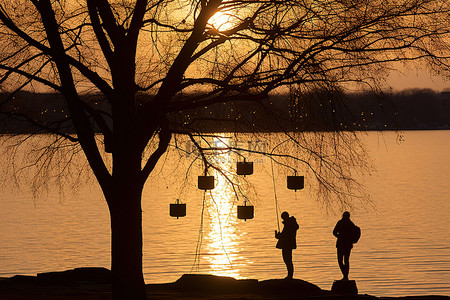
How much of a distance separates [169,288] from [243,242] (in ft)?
79.3

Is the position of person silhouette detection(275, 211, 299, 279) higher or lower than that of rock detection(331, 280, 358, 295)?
higher

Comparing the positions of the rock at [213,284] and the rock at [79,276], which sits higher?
the rock at [79,276]

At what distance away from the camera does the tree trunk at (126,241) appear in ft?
49.7

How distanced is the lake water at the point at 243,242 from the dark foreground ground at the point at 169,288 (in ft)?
4.14

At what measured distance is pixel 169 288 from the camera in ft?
65.3

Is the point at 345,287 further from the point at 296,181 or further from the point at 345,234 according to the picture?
the point at 296,181

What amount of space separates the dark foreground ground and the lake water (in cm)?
126

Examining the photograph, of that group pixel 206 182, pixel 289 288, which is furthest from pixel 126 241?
pixel 289 288

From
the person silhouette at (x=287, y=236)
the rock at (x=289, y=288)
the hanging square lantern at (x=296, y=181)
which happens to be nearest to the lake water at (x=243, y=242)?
the hanging square lantern at (x=296, y=181)

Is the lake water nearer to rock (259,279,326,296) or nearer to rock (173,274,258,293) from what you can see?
rock (173,274,258,293)

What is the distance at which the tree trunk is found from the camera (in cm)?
1515

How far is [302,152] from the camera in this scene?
51.0 feet

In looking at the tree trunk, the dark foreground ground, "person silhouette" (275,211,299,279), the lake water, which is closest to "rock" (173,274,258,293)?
the dark foreground ground

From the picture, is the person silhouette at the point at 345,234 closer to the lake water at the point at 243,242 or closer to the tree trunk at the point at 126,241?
the lake water at the point at 243,242
